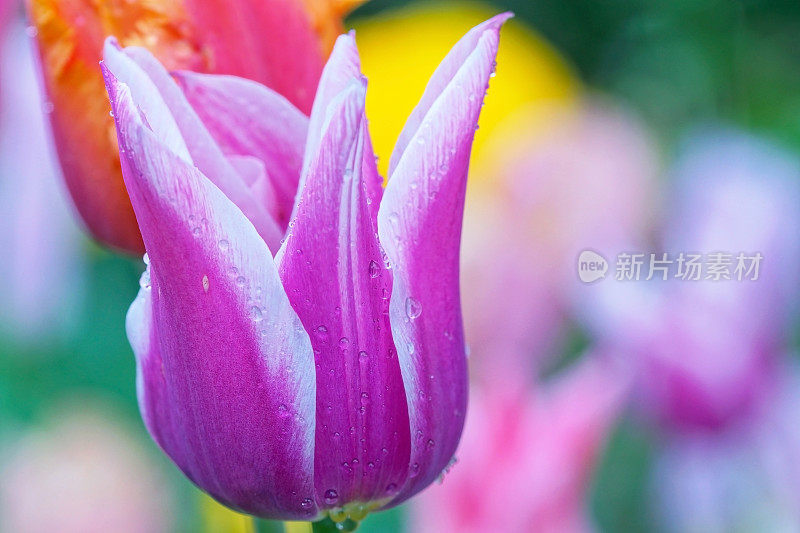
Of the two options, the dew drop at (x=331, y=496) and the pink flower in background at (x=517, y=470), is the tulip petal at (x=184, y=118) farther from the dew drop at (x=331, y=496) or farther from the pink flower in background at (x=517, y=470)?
the pink flower in background at (x=517, y=470)

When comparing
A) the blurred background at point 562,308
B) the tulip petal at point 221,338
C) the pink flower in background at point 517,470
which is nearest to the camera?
the tulip petal at point 221,338

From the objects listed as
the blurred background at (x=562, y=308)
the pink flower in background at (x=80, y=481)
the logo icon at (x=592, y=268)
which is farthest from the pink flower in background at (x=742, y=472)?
the pink flower in background at (x=80, y=481)

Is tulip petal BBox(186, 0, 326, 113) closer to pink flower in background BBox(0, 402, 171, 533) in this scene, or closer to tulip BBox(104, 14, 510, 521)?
tulip BBox(104, 14, 510, 521)

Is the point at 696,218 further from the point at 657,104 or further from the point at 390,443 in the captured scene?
the point at 390,443

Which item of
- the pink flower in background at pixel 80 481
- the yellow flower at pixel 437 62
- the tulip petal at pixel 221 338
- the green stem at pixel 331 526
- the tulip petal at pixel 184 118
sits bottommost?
the pink flower in background at pixel 80 481

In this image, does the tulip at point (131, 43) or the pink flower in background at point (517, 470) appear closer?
the tulip at point (131, 43)

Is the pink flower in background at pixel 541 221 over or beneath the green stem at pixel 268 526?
over
